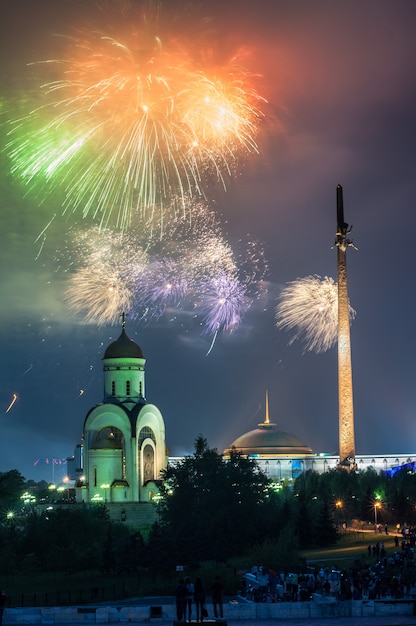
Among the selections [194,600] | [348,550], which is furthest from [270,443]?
[194,600]

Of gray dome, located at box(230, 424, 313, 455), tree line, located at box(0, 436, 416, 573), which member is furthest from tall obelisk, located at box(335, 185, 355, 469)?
gray dome, located at box(230, 424, 313, 455)

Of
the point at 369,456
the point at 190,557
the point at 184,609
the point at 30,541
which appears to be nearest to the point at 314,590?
the point at 184,609

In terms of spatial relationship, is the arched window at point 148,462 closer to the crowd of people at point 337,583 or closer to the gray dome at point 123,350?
the gray dome at point 123,350

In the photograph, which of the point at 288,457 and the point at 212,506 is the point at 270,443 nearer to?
the point at 288,457

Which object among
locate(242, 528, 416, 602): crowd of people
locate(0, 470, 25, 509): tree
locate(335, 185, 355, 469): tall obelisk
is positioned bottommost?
locate(242, 528, 416, 602): crowd of people

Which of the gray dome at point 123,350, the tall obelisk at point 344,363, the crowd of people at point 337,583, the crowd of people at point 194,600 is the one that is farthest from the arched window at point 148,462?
the crowd of people at point 194,600

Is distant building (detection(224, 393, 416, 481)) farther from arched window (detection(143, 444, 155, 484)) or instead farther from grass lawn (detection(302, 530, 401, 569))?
grass lawn (detection(302, 530, 401, 569))
